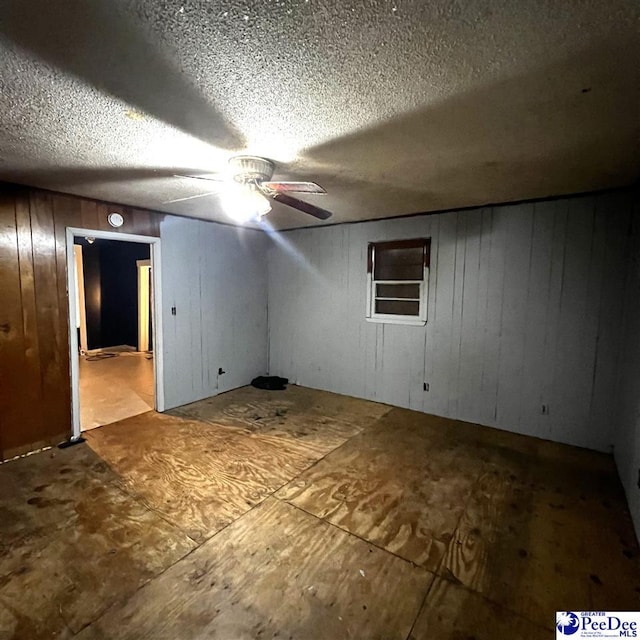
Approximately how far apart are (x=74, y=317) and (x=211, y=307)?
1.56 meters

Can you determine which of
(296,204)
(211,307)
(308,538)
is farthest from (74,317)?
(308,538)

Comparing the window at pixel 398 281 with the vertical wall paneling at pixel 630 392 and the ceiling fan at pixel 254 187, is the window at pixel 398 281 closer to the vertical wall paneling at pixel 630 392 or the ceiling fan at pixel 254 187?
the vertical wall paneling at pixel 630 392

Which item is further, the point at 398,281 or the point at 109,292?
the point at 109,292

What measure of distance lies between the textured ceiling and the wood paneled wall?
44 cm

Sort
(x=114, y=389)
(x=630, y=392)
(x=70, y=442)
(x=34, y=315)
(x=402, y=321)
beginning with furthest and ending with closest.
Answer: (x=114, y=389), (x=402, y=321), (x=70, y=442), (x=34, y=315), (x=630, y=392)

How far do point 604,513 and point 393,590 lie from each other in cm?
160

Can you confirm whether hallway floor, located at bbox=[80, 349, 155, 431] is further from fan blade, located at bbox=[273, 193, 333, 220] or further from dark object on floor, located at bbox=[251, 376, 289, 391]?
fan blade, located at bbox=[273, 193, 333, 220]

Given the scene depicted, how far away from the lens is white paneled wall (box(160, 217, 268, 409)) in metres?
4.11

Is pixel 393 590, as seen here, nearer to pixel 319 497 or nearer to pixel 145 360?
pixel 319 497

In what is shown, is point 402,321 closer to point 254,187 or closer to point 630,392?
point 630,392

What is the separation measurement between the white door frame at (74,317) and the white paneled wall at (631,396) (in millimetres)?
4224

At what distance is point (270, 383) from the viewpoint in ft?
16.3

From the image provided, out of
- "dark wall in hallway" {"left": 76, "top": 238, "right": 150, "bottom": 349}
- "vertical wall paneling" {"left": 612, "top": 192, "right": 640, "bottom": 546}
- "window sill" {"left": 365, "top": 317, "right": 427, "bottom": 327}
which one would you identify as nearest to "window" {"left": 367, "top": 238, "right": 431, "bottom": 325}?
"window sill" {"left": 365, "top": 317, "right": 427, "bottom": 327}

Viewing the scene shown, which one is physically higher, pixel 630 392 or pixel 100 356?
pixel 630 392
